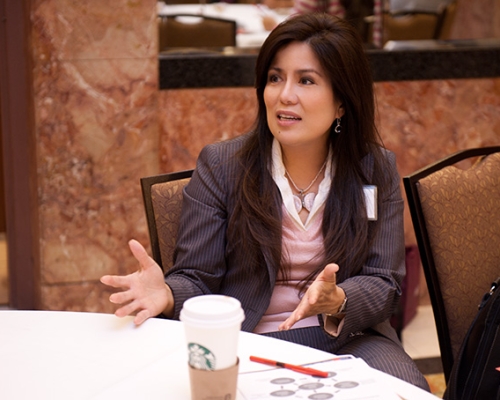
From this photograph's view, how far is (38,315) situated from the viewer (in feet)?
4.70

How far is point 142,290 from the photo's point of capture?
4.93ft

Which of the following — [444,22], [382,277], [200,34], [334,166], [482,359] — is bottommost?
[482,359]

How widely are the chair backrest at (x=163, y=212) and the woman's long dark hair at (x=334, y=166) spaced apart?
16 centimetres

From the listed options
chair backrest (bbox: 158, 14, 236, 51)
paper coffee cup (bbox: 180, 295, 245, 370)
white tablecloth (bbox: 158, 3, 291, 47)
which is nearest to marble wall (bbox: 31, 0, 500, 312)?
chair backrest (bbox: 158, 14, 236, 51)

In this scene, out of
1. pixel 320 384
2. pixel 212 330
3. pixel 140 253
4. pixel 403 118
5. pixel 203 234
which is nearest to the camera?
pixel 212 330

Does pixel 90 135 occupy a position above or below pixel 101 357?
above

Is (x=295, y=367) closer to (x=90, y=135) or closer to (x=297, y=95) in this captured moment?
(x=297, y=95)

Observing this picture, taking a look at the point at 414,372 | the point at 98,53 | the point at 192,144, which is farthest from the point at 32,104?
the point at 414,372

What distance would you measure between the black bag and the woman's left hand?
31cm

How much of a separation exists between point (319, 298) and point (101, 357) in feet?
1.56

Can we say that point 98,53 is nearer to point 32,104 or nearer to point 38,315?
point 32,104

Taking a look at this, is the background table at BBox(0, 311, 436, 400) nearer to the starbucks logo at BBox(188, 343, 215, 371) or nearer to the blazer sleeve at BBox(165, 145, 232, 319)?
the starbucks logo at BBox(188, 343, 215, 371)

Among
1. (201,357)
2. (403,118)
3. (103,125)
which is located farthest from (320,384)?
(403,118)

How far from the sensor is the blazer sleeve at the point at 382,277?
1.73 meters
